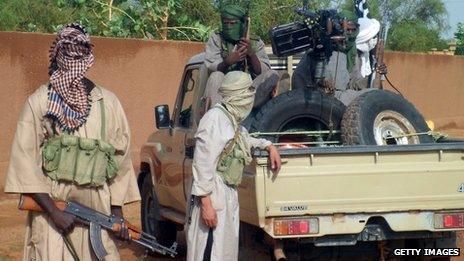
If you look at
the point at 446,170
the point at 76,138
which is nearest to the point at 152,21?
the point at 446,170

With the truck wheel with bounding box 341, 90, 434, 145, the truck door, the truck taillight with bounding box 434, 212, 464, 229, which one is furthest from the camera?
the truck door

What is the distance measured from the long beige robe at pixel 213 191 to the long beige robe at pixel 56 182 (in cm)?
50

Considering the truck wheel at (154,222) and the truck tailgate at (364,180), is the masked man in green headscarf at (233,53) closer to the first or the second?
the truck tailgate at (364,180)

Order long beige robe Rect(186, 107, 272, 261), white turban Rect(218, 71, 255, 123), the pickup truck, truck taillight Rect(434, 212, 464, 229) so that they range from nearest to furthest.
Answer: long beige robe Rect(186, 107, 272, 261) < white turban Rect(218, 71, 255, 123) < the pickup truck < truck taillight Rect(434, 212, 464, 229)

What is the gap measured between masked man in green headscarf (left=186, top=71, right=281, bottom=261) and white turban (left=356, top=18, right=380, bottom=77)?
3.08 metres

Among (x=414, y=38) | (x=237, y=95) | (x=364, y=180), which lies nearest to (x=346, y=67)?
(x=364, y=180)

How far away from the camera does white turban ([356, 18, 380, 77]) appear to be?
8.11 m

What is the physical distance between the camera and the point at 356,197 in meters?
6.02

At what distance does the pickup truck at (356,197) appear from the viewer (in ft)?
19.3

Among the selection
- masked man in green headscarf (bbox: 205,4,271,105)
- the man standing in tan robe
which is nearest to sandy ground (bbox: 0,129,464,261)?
masked man in green headscarf (bbox: 205,4,271,105)

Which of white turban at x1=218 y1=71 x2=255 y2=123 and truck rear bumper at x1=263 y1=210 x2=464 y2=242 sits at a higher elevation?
white turban at x1=218 y1=71 x2=255 y2=123

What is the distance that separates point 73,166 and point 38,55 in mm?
8090

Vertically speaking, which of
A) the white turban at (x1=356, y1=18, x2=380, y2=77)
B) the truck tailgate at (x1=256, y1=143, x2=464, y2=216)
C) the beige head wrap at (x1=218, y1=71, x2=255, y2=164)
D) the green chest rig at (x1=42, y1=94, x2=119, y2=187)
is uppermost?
the white turban at (x1=356, y1=18, x2=380, y2=77)

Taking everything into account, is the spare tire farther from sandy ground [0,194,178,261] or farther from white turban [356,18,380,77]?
sandy ground [0,194,178,261]
